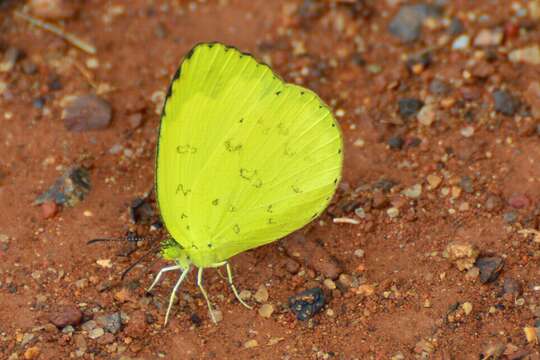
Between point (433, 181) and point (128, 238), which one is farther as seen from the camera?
point (433, 181)

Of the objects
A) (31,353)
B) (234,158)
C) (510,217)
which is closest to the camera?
(31,353)

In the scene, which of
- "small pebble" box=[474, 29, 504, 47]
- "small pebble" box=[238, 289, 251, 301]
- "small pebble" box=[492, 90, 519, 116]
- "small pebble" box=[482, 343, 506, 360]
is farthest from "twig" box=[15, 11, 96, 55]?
"small pebble" box=[482, 343, 506, 360]

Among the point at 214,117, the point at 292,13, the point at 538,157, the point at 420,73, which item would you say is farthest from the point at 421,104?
the point at 214,117

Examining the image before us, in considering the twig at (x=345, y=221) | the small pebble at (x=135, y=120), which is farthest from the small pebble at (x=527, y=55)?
the small pebble at (x=135, y=120)

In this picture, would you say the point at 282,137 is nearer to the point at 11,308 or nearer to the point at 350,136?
the point at 350,136

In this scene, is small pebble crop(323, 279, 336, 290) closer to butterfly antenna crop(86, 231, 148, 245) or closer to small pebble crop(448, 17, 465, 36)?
butterfly antenna crop(86, 231, 148, 245)

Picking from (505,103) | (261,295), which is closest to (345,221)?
(261,295)

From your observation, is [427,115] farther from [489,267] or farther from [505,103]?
[489,267]
